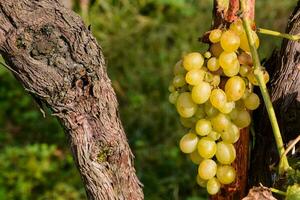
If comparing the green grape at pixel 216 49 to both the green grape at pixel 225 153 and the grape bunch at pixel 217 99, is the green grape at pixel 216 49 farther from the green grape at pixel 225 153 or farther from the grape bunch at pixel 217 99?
the green grape at pixel 225 153

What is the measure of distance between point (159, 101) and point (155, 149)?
352 millimetres

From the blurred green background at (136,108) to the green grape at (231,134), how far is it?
1.09 metres

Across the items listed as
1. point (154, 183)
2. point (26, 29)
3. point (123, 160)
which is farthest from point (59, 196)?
point (26, 29)

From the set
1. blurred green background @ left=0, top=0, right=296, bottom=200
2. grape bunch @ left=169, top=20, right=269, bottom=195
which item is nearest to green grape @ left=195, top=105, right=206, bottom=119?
grape bunch @ left=169, top=20, right=269, bottom=195

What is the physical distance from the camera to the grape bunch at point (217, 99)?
110 cm

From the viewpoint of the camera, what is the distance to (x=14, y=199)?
2721 millimetres

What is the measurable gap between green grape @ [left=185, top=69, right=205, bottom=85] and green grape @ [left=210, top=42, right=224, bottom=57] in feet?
0.16

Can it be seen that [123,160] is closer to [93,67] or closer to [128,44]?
[93,67]

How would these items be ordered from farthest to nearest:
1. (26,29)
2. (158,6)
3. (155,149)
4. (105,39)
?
(158,6) → (105,39) → (155,149) → (26,29)

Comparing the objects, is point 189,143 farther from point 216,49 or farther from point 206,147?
point 216,49

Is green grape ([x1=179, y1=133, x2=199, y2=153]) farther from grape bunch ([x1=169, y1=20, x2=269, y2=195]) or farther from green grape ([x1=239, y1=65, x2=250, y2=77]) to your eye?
green grape ([x1=239, y1=65, x2=250, y2=77])

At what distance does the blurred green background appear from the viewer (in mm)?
2771

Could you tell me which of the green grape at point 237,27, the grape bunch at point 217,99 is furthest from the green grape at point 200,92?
the green grape at point 237,27

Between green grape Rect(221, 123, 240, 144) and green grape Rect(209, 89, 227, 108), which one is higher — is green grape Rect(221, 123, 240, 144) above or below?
below
